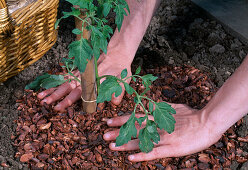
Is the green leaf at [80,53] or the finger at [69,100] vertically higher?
the green leaf at [80,53]

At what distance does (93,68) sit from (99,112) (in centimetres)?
37

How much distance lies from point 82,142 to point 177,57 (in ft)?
3.09

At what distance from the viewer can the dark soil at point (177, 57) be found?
5.01ft

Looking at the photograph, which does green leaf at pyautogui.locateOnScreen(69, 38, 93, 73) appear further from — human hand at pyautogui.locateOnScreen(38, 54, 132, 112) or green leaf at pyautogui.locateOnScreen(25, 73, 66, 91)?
human hand at pyautogui.locateOnScreen(38, 54, 132, 112)

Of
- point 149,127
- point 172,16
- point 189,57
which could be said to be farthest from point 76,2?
point 172,16

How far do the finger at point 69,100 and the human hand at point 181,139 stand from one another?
23cm

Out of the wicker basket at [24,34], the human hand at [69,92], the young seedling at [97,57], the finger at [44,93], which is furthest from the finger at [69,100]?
the wicker basket at [24,34]

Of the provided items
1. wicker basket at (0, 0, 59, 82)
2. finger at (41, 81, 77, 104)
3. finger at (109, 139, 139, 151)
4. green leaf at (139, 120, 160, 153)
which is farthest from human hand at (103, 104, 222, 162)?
wicker basket at (0, 0, 59, 82)

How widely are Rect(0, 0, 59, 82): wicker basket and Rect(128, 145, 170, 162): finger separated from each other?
34.5 inches

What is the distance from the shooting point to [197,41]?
7.22 ft

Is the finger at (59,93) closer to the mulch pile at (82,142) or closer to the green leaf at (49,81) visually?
the mulch pile at (82,142)

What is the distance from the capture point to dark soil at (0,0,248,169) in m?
1.53

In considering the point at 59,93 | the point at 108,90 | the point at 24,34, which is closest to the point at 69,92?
the point at 59,93

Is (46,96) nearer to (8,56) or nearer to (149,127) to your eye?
(8,56)
